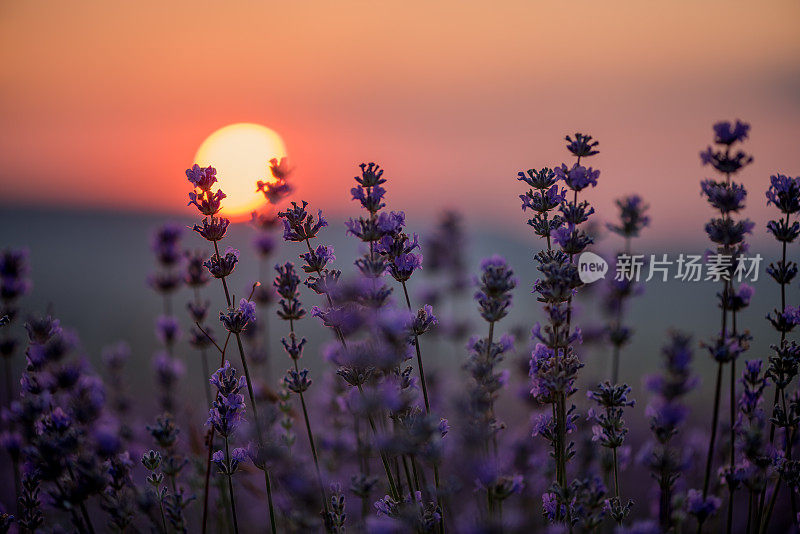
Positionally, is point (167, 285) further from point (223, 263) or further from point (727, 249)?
point (727, 249)

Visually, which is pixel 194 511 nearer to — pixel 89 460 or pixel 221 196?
pixel 89 460

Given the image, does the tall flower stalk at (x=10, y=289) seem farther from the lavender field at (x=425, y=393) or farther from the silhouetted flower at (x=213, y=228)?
the silhouetted flower at (x=213, y=228)

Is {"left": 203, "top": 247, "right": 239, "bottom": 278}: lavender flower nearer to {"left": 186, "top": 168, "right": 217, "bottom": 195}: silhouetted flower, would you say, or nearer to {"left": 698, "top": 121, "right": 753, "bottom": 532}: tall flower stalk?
{"left": 186, "top": 168, "right": 217, "bottom": 195}: silhouetted flower

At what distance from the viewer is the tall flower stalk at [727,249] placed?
2627 mm

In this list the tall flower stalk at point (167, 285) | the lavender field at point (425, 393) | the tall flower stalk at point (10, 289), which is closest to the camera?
the lavender field at point (425, 393)

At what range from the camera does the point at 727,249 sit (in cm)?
284

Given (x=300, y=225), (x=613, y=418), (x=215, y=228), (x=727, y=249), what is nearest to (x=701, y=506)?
(x=613, y=418)

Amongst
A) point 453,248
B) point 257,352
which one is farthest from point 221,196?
point 453,248

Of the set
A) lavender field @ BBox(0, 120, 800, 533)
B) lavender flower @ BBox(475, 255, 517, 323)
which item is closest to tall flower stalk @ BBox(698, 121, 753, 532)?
lavender field @ BBox(0, 120, 800, 533)

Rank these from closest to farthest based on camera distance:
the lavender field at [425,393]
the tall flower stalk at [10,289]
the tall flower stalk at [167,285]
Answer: the lavender field at [425,393] < the tall flower stalk at [10,289] < the tall flower stalk at [167,285]

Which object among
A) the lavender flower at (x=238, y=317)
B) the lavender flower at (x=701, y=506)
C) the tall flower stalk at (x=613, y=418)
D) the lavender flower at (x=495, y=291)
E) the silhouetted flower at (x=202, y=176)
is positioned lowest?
the lavender flower at (x=701, y=506)

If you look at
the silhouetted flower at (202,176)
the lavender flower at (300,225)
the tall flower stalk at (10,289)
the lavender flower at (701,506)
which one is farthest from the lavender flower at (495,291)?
the tall flower stalk at (10,289)

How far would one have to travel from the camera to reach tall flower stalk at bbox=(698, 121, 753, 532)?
263 cm

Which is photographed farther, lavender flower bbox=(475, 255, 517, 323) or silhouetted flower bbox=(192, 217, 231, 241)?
silhouetted flower bbox=(192, 217, 231, 241)
